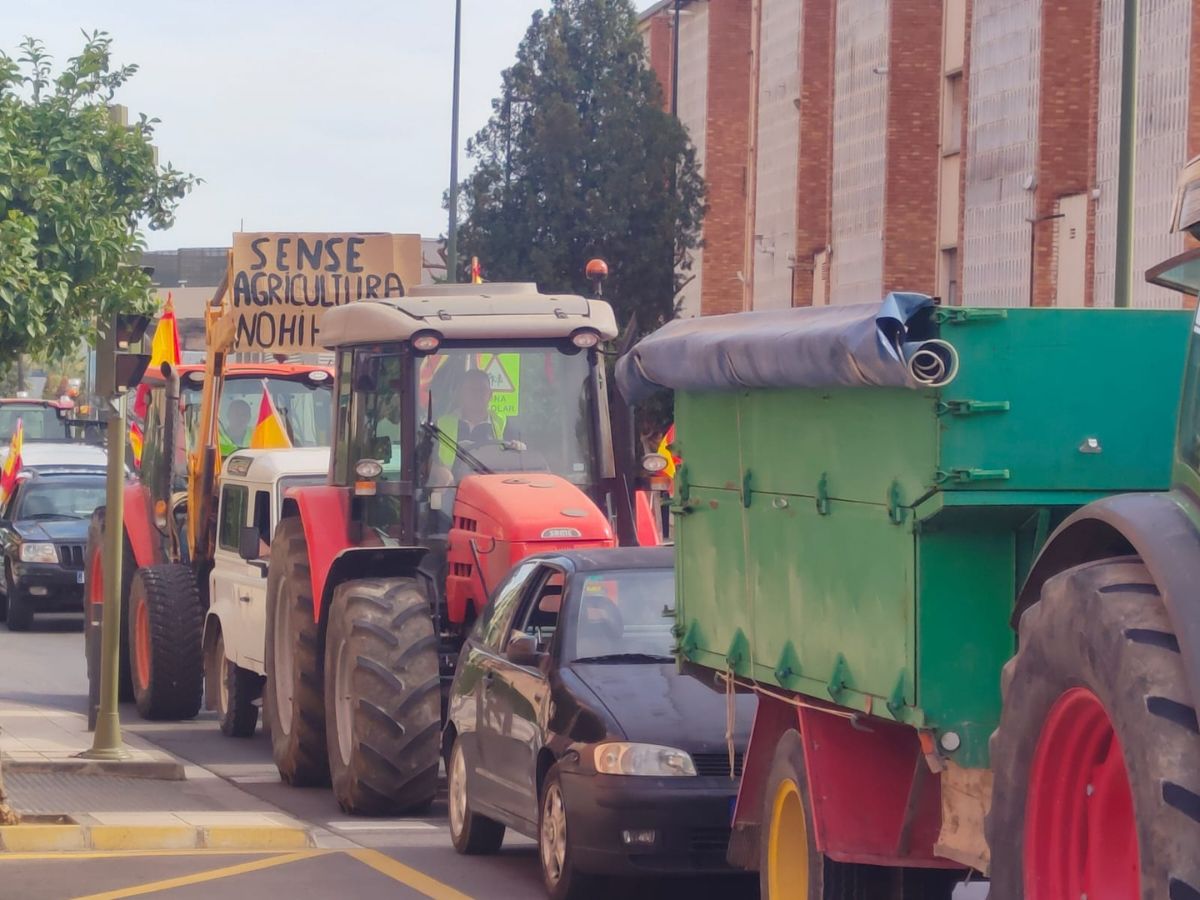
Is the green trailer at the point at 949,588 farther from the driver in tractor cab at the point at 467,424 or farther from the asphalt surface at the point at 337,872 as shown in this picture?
the driver in tractor cab at the point at 467,424

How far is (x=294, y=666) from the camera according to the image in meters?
13.0

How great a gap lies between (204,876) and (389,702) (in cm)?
175

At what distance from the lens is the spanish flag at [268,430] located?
17422 millimetres

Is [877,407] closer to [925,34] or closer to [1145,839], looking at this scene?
[1145,839]

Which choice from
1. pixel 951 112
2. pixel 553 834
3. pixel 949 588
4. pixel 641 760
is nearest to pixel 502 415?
pixel 553 834

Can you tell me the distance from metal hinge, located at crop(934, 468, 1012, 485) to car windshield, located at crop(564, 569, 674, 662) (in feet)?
13.5

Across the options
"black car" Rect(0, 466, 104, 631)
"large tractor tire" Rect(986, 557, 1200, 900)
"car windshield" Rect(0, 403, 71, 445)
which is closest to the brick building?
"black car" Rect(0, 466, 104, 631)

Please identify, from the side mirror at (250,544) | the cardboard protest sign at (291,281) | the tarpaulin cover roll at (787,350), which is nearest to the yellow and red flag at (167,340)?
the cardboard protest sign at (291,281)

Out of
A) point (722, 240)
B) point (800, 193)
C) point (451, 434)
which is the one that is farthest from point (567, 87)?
point (451, 434)

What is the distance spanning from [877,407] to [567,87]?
32765mm

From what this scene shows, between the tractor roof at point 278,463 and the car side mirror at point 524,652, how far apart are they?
5.64 metres

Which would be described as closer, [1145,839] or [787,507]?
[1145,839]

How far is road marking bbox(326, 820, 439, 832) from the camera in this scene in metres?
11.5

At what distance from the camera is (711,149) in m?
44.1
